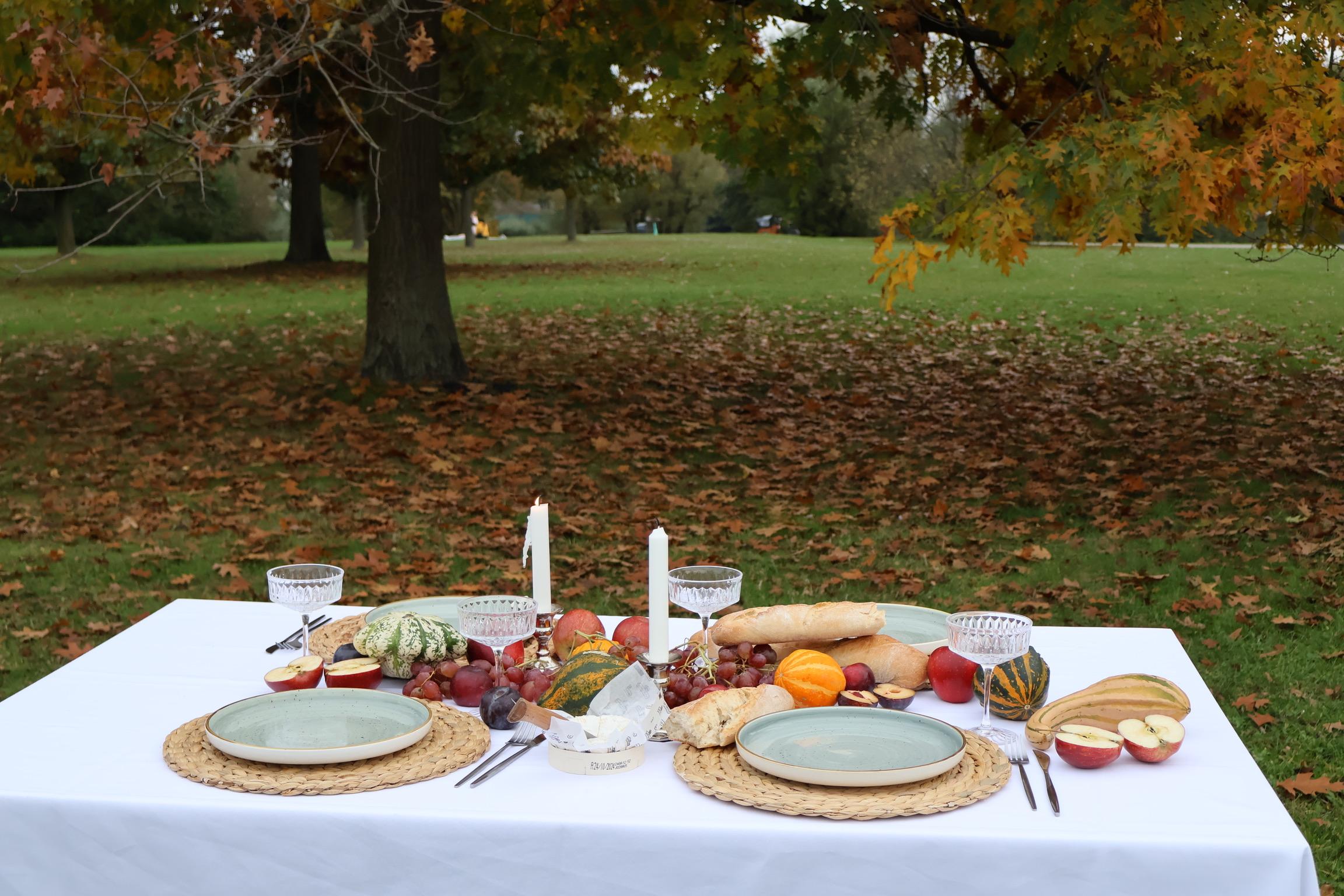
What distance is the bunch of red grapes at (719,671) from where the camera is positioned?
257cm

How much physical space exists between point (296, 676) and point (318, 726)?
0.24 metres

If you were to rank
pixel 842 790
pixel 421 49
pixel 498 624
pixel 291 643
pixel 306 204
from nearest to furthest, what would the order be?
1. pixel 842 790
2. pixel 498 624
3. pixel 291 643
4. pixel 421 49
5. pixel 306 204

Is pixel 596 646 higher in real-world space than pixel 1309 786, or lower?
higher

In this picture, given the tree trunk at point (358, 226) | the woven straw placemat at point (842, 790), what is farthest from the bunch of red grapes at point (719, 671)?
the tree trunk at point (358, 226)

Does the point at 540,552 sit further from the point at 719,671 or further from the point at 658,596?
the point at 719,671

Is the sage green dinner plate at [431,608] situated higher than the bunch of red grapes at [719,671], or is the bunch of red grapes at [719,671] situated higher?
the bunch of red grapes at [719,671]

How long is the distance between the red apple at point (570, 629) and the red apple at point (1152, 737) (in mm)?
1106

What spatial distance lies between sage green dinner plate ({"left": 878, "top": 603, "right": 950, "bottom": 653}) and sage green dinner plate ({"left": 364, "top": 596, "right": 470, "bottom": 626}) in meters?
1.01

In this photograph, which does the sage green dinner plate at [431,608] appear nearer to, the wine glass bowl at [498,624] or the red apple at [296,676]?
the red apple at [296,676]

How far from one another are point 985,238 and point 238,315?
50.1 feet

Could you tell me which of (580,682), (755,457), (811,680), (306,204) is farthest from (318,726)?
(306,204)

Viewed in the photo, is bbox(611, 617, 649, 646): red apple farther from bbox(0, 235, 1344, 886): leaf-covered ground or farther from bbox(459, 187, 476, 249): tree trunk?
bbox(459, 187, 476, 249): tree trunk

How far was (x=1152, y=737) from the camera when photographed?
229cm

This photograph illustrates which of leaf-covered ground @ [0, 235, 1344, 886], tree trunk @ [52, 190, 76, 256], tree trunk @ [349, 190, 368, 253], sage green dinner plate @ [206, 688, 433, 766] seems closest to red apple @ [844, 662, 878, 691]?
sage green dinner plate @ [206, 688, 433, 766]
